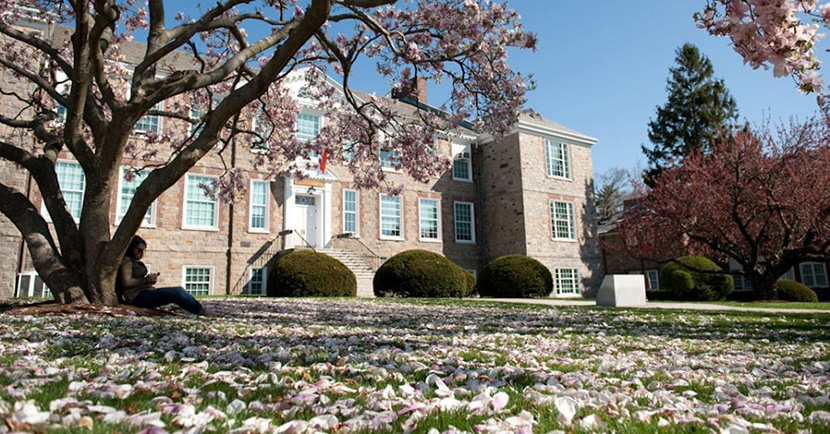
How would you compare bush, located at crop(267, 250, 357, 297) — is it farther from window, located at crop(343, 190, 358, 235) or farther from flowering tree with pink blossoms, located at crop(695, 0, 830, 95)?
flowering tree with pink blossoms, located at crop(695, 0, 830, 95)

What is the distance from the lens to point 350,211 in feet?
72.2

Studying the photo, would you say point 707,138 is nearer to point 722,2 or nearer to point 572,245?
point 572,245

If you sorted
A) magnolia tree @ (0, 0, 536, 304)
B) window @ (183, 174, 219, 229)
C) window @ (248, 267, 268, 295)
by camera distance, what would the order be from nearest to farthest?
magnolia tree @ (0, 0, 536, 304) < window @ (183, 174, 219, 229) < window @ (248, 267, 268, 295)

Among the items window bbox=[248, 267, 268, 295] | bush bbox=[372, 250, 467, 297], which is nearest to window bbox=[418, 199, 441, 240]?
bush bbox=[372, 250, 467, 297]

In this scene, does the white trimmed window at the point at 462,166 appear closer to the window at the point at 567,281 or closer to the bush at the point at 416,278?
the window at the point at 567,281

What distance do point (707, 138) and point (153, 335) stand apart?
115 ft

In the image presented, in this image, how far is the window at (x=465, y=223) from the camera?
81.9 feet

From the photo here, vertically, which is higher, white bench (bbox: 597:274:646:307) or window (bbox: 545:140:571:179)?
window (bbox: 545:140:571:179)

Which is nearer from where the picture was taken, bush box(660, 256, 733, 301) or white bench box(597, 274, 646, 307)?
white bench box(597, 274, 646, 307)

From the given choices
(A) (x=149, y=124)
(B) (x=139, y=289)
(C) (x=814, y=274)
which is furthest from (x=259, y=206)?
(C) (x=814, y=274)

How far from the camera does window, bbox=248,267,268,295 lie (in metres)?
19.2

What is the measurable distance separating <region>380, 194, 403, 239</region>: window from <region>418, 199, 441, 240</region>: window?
112 cm

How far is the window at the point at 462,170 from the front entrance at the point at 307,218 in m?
7.45

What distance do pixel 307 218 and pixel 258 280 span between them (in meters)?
3.31
